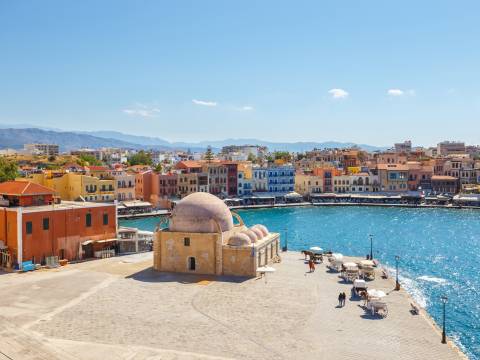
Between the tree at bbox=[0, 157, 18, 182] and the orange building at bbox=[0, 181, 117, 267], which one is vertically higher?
the tree at bbox=[0, 157, 18, 182]

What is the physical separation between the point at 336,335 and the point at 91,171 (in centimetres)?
8704

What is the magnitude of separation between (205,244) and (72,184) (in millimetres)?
57593

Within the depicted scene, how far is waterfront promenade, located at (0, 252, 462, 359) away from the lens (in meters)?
26.8

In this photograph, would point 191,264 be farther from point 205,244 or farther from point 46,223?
point 46,223

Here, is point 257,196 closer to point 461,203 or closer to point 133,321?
point 461,203

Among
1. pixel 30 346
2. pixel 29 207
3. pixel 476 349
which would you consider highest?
pixel 29 207

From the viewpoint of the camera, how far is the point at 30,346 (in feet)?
88.4

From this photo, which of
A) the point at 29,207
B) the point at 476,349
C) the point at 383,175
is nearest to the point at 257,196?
the point at 383,175

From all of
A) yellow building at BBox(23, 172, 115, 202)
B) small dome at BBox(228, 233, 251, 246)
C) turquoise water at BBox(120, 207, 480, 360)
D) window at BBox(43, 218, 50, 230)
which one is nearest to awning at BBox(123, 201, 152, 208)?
turquoise water at BBox(120, 207, 480, 360)

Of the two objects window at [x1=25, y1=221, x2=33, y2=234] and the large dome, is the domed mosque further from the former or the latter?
window at [x1=25, y1=221, x2=33, y2=234]

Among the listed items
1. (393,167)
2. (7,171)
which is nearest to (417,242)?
(393,167)

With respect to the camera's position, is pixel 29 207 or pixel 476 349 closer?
pixel 476 349

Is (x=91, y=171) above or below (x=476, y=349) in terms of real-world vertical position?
above

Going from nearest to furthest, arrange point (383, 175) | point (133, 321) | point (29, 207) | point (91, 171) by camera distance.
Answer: point (133, 321) < point (29, 207) < point (91, 171) < point (383, 175)
